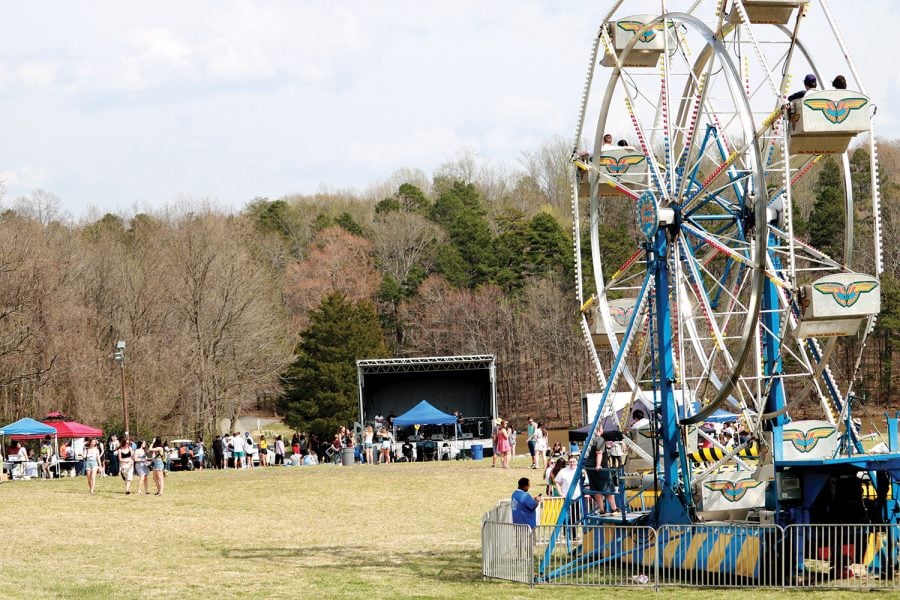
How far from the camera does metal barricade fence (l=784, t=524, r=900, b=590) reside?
49.3 feet

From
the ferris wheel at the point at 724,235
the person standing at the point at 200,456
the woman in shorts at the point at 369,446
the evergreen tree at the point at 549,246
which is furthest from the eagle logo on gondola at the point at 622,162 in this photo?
the evergreen tree at the point at 549,246

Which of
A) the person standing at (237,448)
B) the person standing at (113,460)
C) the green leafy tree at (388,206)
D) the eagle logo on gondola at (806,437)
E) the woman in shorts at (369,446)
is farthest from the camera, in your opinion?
the green leafy tree at (388,206)

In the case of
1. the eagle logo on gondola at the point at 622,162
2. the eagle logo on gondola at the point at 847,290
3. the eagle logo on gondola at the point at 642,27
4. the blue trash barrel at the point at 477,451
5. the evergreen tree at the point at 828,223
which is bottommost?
the blue trash barrel at the point at 477,451

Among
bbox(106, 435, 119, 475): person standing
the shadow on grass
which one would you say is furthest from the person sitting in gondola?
bbox(106, 435, 119, 475): person standing

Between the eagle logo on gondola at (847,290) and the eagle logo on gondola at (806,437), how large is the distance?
1544mm

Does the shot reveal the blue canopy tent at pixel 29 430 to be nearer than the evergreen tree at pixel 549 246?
Yes

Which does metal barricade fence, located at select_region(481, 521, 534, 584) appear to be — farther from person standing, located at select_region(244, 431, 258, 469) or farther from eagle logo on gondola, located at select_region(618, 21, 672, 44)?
person standing, located at select_region(244, 431, 258, 469)

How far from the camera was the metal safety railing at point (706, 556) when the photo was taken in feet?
49.8

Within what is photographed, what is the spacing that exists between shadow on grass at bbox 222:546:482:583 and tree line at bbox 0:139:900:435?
3108cm

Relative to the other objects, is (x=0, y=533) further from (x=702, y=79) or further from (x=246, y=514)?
(x=702, y=79)

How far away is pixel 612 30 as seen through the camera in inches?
803

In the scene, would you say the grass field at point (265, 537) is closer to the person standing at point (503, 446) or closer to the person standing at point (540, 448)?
the person standing at point (503, 446)

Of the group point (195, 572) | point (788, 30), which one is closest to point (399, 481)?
point (195, 572)

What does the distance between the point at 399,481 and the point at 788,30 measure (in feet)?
57.9
